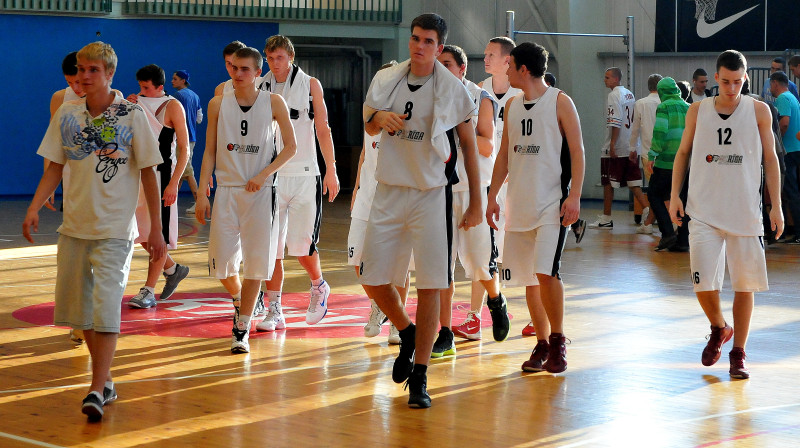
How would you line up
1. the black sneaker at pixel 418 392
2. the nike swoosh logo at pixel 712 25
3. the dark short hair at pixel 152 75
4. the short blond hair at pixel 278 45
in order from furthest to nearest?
the nike swoosh logo at pixel 712 25
the dark short hair at pixel 152 75
the short blond hair at pixel 278 45
the black sneaker at pixel 418 392

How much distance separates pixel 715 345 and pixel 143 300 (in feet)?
13.9

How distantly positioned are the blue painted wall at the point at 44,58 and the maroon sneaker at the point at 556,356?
15562mm

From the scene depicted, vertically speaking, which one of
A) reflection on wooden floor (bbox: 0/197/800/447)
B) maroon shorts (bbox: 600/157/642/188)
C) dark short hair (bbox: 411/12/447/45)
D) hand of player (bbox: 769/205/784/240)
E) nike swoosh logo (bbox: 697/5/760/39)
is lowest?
reflection on wooden floor (bbox: 0/197/800/447)

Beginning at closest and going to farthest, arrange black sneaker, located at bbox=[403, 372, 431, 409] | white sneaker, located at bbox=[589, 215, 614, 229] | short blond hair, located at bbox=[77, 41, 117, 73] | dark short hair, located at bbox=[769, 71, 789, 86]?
short blond hair, located at bbox=[77, 41, 117, 73]
black sneaker, located at bbox=[403, 372, 431, 409]
dark short hair, located at bbox=[769, 71, 789, 86]
white sneaker, located at bbox=[589, 215, 614, 229]

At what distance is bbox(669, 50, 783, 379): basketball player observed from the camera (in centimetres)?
592

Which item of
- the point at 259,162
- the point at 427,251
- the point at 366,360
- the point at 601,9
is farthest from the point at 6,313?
the point at 601,9

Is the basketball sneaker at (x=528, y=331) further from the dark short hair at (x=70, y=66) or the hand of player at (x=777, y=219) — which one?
the dark short hair at (x=70, y=66)

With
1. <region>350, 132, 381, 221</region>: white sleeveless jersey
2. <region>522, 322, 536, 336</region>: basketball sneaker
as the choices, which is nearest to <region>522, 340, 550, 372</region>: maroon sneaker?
<region>522, 322, 536, 336</region>: basketball sneaker

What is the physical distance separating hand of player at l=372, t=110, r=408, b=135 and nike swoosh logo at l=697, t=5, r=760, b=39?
13939mm

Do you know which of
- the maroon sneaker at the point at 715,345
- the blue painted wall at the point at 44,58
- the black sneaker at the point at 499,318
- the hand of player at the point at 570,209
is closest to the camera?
the hand of player at the point at 570,209

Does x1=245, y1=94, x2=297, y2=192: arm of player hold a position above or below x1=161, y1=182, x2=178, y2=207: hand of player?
above

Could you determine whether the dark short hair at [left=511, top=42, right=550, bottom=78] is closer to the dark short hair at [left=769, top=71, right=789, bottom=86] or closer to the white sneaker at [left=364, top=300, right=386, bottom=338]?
the white sneaker at [left=364, top=300, right=386, bottom=338]

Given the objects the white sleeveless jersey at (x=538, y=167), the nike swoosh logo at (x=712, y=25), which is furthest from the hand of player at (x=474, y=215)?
the nike swoosh logo at (x=712, y=25)

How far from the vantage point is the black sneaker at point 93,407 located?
4.82 meters
